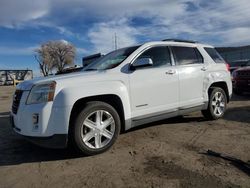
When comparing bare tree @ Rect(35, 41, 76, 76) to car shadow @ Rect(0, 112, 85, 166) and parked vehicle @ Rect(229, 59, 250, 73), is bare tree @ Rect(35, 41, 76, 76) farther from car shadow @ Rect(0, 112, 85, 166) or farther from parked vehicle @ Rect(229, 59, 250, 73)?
car shadow @ Rect(0, 112, 85, 166)

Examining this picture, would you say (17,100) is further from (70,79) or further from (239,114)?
(239,114)

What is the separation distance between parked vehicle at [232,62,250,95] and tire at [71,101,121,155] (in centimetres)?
795

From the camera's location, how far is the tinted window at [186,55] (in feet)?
19.8

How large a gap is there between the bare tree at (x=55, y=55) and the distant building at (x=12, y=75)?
1055 cm

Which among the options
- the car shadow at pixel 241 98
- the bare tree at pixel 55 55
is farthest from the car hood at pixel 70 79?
the bare tree at pixel 55 55

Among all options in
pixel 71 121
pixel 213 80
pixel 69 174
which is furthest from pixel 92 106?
pixel 213 80

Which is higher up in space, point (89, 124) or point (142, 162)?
point (89, 124)

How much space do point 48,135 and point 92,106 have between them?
30.9 inches

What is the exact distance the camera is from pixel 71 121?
14.4ft

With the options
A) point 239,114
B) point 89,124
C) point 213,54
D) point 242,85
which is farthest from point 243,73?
point 89,124

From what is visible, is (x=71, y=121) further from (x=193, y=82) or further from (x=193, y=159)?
(x=193, y=82)

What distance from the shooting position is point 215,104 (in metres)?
6.88

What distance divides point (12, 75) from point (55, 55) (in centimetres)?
1814

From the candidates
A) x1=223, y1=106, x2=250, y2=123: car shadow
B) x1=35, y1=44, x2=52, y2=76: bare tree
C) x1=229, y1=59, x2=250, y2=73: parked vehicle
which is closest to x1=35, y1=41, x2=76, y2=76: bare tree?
x1=35, y1=44, x2=52, y2=76: bare tree
